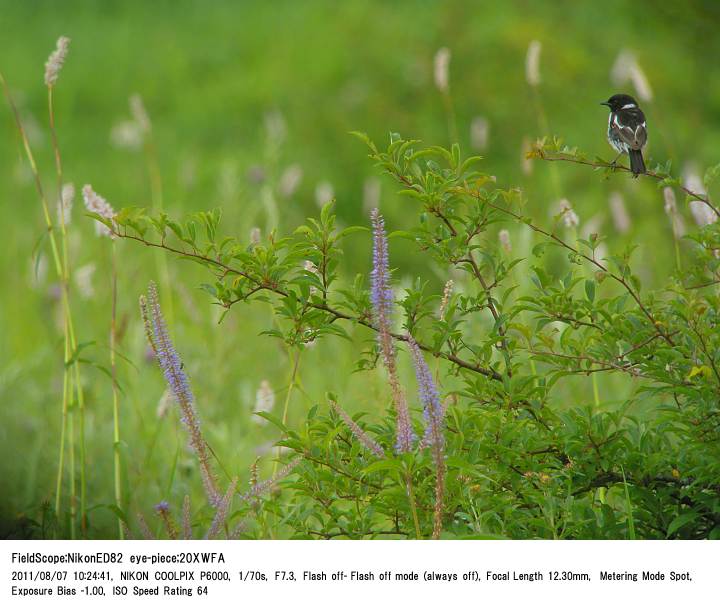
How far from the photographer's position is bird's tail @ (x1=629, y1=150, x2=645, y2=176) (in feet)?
5.97

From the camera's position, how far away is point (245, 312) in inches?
182

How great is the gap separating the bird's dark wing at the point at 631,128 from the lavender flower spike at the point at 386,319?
0.65 m

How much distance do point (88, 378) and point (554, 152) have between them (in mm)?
2173

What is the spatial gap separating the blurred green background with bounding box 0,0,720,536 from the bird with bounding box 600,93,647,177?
26cm

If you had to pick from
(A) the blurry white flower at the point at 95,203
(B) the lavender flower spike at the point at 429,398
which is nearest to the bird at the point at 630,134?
(B) the lavender flower spike at the point at 429,398

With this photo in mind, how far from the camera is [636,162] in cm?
186

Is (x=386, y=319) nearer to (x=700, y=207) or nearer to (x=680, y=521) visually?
(x=680, y=521)

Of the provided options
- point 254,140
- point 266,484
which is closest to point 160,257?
point 266,484

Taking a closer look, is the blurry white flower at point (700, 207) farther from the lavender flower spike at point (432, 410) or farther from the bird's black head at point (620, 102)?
the lavender flower spike at point (432, 410)
